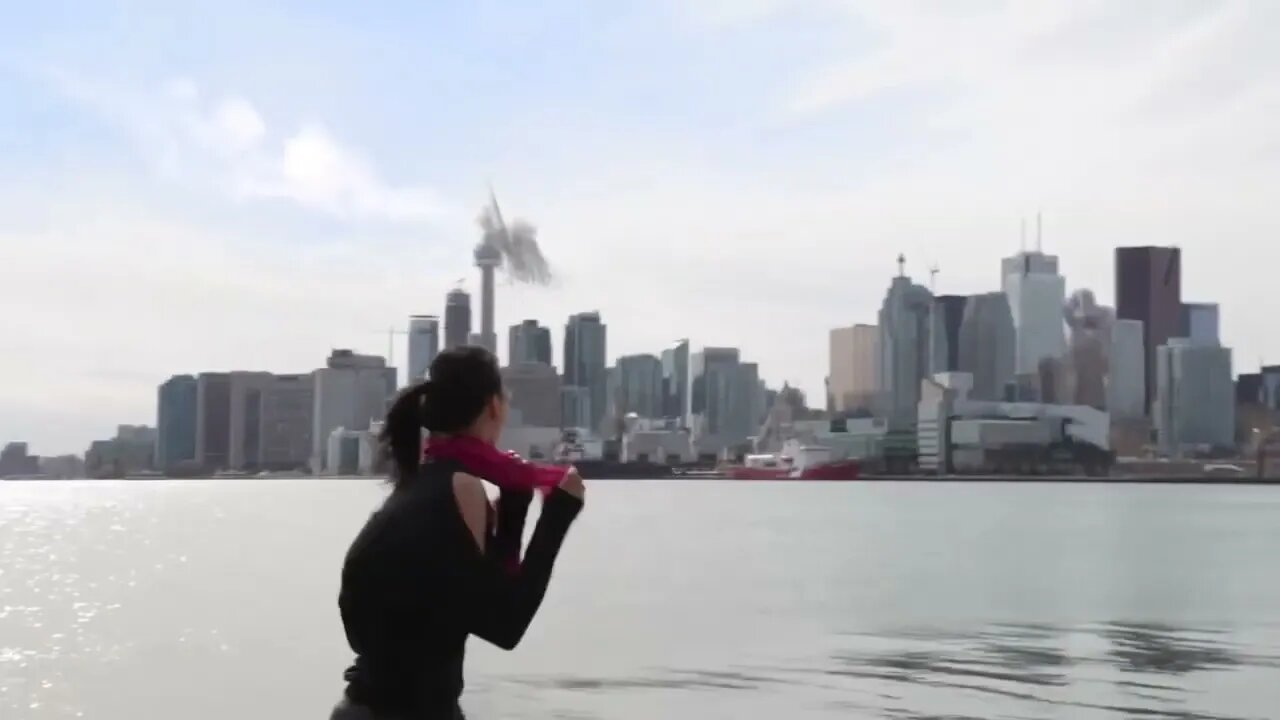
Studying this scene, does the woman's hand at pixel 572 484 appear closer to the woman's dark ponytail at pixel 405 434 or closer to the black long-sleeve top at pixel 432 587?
the black long-sleeve top at pixel 432 587

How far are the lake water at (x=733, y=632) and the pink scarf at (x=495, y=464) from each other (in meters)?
0.35

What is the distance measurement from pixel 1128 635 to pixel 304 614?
16650 millimetres

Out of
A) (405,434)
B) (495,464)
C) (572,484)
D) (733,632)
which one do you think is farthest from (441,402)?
(733,632)

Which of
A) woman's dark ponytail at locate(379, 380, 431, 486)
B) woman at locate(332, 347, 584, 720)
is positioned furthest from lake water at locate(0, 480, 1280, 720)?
woman at locate(332, 347, 584, 720)

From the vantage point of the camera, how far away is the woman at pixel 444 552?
11.9ft

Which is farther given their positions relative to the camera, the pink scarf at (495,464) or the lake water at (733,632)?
the lake water at (733,632)

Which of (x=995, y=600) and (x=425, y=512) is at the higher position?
(x=425, y=512)

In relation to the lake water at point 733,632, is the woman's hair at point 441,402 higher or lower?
higher

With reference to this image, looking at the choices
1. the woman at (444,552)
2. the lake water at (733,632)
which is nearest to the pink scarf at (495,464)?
the woman at (444,552)

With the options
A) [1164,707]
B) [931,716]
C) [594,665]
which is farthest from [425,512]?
[594,665]

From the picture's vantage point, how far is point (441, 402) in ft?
12.6

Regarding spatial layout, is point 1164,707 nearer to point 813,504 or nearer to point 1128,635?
point 1128,635

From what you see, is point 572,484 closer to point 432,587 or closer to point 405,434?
point 432,587

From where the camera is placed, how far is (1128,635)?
96.6ft
